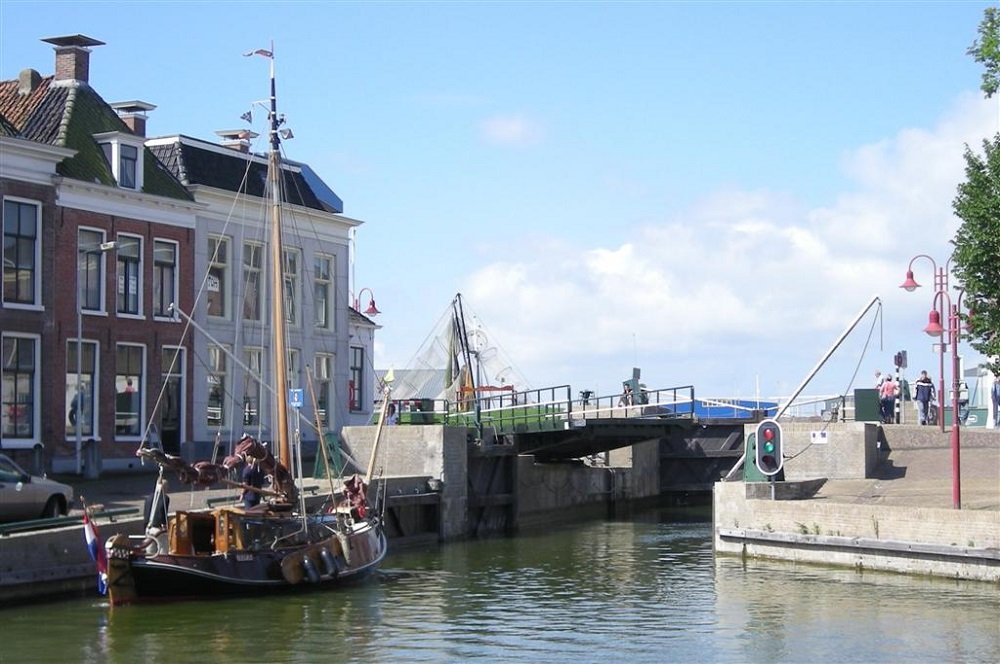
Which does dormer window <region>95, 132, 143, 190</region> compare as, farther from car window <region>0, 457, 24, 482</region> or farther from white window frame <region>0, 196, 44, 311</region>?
car window <region>0, 457, 24, 482</region>

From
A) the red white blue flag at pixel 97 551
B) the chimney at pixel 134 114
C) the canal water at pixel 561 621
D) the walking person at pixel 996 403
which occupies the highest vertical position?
the chimney at pixel 134 114

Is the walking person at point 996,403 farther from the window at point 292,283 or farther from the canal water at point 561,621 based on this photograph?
the window at point 292,283

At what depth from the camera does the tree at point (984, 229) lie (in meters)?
28.9

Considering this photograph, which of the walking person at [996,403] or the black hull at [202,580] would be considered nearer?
the black hull at [202,580]

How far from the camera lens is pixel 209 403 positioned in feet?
156

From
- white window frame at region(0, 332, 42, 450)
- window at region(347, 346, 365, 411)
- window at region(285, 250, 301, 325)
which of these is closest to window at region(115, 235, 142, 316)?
white window frame at region(0, 332, 42, 450)

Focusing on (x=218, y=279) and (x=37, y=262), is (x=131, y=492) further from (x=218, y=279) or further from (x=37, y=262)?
(x=218, y=279)

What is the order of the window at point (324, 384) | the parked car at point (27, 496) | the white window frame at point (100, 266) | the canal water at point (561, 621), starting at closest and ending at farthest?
the canal water at point (561, 621), the parked car at point (27, 496), the white window frame at point (100, 266), the window at point (324, 384)

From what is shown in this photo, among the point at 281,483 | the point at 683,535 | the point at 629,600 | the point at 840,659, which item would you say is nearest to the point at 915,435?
the point at 683,535

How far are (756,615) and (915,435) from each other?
19.7m

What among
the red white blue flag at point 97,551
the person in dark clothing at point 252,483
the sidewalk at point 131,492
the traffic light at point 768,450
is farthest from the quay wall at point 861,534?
the red white blue flag at point 97,551

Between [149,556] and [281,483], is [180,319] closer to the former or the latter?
[281,483]

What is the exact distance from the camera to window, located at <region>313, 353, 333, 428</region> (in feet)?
172

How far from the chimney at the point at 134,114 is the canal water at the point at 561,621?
20976mm
